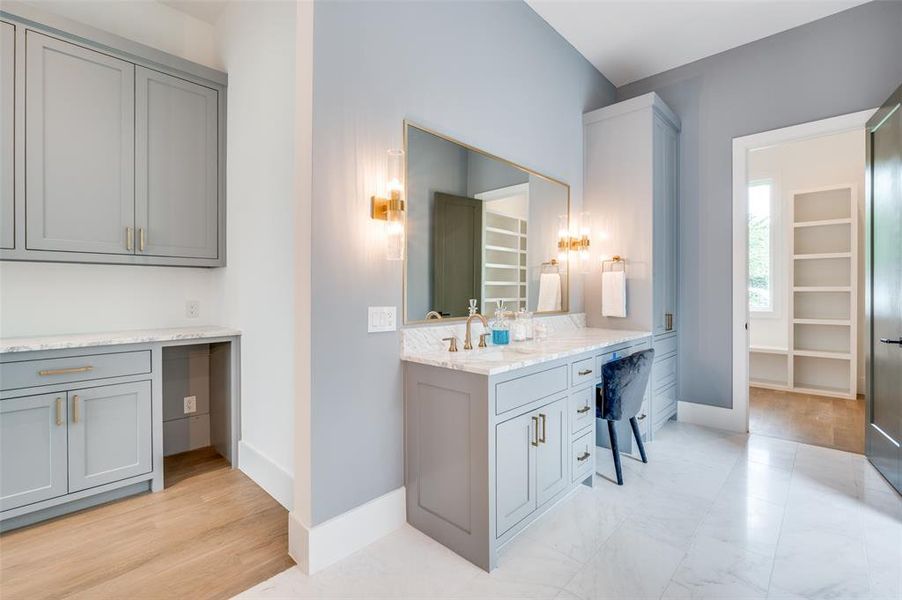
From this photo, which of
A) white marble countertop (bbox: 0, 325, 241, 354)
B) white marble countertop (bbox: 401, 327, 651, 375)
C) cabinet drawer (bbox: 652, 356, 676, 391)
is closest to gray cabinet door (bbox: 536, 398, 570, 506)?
white marble countertop (bbox: 401, 327, 651, 375)

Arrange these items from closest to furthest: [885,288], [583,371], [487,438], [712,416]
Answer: [487,438]
[583,371]
[885,288]
[712,416]

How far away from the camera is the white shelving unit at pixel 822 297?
13.9ft

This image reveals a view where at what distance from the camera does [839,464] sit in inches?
105

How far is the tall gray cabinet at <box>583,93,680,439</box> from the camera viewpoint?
3.21 meters

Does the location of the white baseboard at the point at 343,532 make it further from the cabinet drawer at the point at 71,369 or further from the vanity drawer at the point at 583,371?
the cabinet drawer at the point at 71,369

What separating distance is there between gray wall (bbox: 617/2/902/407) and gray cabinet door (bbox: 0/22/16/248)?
4546mm

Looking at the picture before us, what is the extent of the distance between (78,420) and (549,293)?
9.67 ft

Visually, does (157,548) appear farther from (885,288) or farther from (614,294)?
(885,288)

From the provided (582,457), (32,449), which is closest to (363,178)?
(582,457)

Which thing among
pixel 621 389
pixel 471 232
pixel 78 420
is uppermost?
pixel 471 232

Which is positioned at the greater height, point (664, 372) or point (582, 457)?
point (664, 372)

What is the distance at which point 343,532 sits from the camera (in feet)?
5.86

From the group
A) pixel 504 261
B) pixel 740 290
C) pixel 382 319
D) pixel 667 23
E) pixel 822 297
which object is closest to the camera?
pixel 382 319

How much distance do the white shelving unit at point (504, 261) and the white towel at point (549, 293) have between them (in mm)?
250
